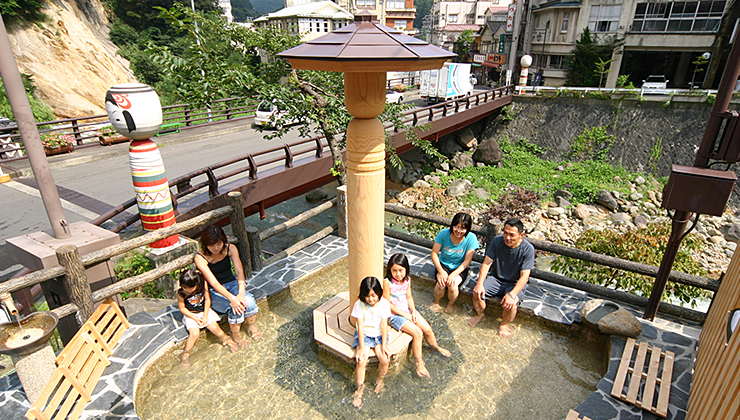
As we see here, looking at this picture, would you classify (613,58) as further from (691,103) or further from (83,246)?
(83,246)

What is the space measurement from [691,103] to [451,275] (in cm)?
2038

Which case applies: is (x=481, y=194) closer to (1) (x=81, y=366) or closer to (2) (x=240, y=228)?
(2) (x=240, y=228)

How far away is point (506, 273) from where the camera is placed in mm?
4961

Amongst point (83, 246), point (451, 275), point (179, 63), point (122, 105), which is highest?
point (179, 63)

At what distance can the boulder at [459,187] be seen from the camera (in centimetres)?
1880

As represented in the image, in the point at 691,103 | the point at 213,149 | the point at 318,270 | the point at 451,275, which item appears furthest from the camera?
the point at 691,103

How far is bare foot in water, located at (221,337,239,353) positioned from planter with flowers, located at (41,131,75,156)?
11518mm

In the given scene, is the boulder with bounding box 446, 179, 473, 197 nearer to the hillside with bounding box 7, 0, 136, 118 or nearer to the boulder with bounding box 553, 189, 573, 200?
the boulder with bounding box 553, 189, 573, 200

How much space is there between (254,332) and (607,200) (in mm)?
17369

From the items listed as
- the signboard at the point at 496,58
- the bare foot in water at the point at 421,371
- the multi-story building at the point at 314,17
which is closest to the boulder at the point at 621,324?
the bare foot in water at the point at 421,371

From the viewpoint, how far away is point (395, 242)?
6.88m

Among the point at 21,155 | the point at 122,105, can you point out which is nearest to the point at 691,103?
the point at 122,105

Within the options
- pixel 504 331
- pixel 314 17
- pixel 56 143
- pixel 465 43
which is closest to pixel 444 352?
pixel 504 331

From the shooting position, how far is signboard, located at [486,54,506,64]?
36.3 meters
